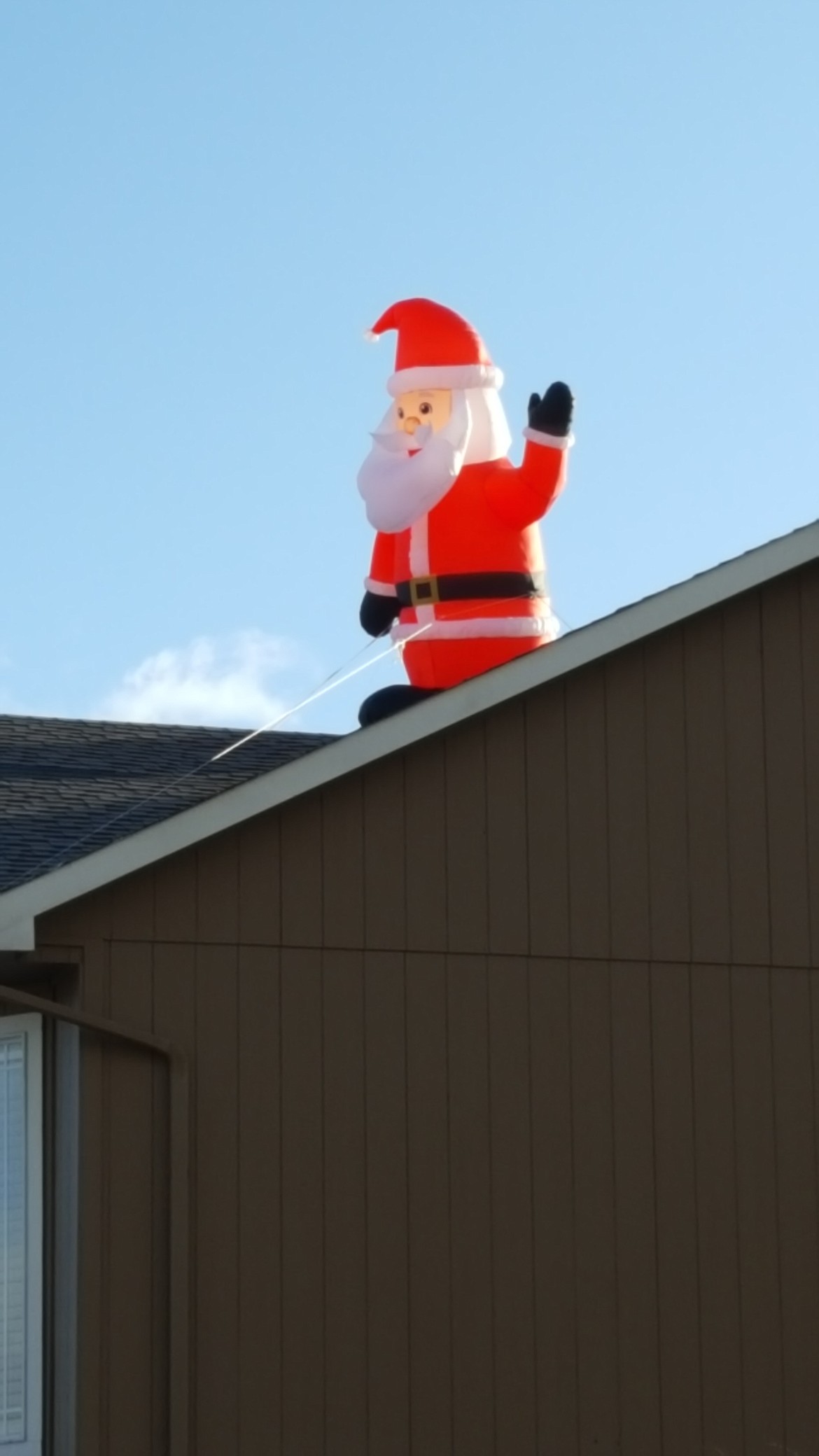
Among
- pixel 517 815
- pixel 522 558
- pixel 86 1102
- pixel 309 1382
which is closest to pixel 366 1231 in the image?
pixel 309 1382

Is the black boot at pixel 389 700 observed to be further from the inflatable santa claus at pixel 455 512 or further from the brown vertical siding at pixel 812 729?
the brown vertical siding at pixel 812 729

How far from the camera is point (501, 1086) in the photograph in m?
9.66

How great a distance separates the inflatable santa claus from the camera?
1216 cm

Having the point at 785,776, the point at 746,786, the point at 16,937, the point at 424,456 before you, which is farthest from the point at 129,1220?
the point at 424,456

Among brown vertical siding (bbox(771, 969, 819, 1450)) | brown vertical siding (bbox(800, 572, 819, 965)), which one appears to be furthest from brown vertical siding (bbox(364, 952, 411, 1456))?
brown vertical siding (bbox(800, 572, 819, 965))

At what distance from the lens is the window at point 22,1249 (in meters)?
9.12

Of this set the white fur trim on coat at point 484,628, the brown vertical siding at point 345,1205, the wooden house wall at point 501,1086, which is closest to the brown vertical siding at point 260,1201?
the wooden house wall at point 501,1086

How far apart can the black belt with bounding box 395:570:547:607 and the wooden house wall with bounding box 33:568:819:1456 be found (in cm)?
206

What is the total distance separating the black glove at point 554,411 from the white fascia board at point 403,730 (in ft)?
7.14

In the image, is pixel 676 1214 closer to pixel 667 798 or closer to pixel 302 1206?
pixel 302 1206

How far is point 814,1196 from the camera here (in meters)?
10.1

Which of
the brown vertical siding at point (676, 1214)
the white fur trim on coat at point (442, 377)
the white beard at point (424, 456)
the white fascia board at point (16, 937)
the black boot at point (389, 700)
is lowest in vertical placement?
the brown vertical siding at point (676, 1214)

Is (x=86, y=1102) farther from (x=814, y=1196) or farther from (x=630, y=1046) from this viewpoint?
(x=814, y=1196)

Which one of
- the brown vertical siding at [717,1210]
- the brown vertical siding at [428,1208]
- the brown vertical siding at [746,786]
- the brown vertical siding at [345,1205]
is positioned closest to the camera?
the brown vertical siding at [345,1205]
